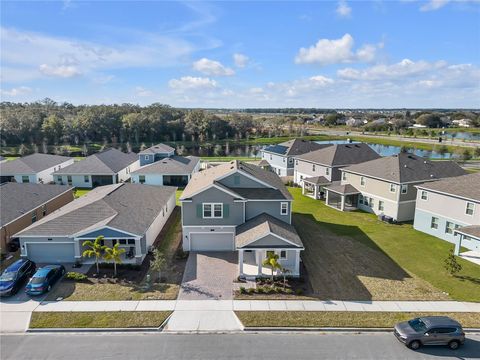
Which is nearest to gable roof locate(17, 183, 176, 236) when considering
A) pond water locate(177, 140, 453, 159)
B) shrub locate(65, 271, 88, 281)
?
shrub locate(65, 271, 88, 281)

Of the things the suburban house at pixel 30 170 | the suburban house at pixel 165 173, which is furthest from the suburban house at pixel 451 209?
the suburban house at pixel 30 170

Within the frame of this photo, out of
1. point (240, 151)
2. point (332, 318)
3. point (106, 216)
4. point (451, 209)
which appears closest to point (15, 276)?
point (106, 216)

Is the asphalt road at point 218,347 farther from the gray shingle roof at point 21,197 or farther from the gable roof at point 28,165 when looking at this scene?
the gable roof at point 28,165

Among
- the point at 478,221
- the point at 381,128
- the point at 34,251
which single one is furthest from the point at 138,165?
the point at 381,128

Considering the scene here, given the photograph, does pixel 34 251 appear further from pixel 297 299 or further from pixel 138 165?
pixel 138 165

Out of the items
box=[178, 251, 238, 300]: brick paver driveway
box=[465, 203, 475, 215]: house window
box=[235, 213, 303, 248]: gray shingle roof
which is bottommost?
box=[178, 251, 238, 300]: brick paver driveway

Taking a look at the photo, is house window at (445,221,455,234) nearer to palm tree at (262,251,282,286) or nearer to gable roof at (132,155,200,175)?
palm tree at (262,251,282,286)
